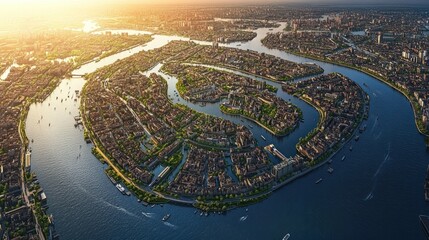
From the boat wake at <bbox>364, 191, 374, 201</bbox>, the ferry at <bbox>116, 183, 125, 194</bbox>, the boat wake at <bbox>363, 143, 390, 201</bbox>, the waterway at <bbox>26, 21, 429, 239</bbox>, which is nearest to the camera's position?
the waterway at <bbox>26, 21, 429, 239</bbox>

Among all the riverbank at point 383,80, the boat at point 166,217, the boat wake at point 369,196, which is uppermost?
the riverbank at point 383,80

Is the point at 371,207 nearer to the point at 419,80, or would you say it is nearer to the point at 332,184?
the point at 332,184

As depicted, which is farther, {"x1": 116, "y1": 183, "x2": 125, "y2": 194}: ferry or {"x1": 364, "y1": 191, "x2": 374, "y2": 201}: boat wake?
{"x1": 116, "y1": 183, "x2": 125, "y2": 194}: ferry

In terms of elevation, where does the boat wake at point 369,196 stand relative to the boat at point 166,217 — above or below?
below

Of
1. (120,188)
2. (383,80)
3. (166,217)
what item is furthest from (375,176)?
(383,80)

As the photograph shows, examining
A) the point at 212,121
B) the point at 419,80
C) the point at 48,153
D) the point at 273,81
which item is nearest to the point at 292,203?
the point at 212,121

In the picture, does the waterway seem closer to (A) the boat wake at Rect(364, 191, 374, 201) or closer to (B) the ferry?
(A) the boat wake at Rect(364, 191, 374, 201)

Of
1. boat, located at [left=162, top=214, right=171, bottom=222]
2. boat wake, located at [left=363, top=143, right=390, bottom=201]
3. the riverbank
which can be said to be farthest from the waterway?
the riverbank

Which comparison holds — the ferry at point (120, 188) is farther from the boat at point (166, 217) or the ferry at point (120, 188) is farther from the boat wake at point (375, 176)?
the boat wake at point (375, 176)

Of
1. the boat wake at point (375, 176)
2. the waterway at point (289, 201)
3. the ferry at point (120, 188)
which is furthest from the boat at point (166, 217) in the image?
the boat wake at point (375, 176)
